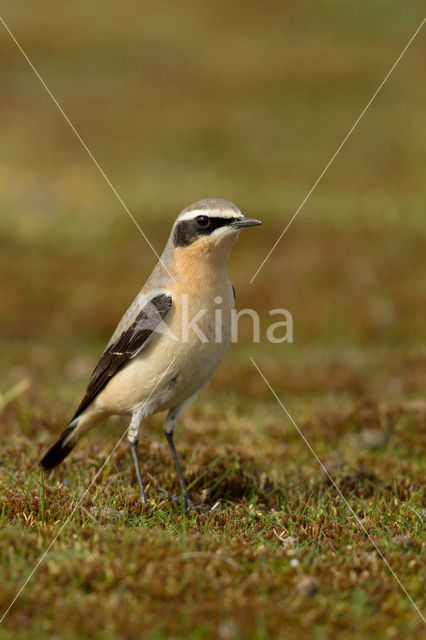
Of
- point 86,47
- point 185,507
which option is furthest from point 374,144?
point 185,507

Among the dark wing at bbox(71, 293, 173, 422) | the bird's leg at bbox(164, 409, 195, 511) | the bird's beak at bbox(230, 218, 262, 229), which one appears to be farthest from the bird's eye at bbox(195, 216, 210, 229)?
the bird's leg at bbox(164, 409, 195, 511)

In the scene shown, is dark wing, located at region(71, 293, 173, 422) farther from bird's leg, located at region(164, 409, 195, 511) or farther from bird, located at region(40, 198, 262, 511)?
bird's leg, located at region(164, 409, 195, 511)

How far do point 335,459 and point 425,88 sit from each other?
25.9 metres

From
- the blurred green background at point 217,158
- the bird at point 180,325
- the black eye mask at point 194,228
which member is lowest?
the blurred green background at point 217,158

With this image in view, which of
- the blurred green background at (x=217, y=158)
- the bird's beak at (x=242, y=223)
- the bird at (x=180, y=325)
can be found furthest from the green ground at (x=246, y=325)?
the bird's beak at (x=242, y=223)

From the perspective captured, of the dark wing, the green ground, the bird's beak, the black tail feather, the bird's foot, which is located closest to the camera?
the green ground

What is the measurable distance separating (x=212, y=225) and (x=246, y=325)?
8896mm

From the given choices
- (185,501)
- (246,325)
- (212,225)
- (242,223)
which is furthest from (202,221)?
(246,325)

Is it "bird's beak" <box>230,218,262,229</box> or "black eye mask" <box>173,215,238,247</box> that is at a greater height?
"black eye mask" <box>173,215,238,247</box>

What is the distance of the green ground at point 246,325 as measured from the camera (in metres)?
4.32

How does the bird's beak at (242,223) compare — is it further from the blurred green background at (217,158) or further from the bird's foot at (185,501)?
the blurred green background at (217,158)

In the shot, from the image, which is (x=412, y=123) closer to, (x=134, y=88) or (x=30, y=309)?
(x=134, y=88)

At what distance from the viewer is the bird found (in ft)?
20.4

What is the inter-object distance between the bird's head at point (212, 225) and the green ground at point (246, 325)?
2110 millimetres
